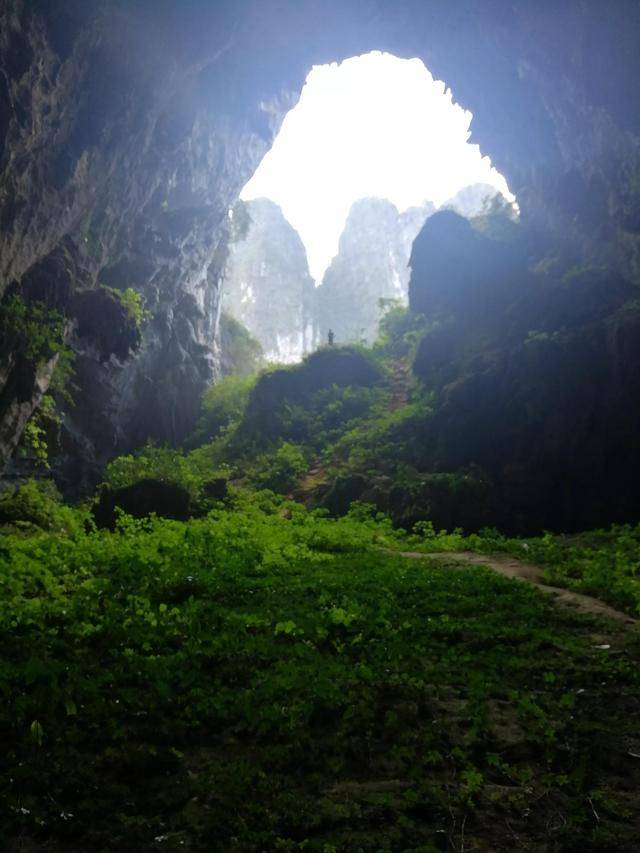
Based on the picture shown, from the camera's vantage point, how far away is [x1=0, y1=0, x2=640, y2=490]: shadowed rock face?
1677 cm

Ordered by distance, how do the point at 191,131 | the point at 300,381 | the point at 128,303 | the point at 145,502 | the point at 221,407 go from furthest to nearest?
the point at 221,407 < the point at 300,381 < the point at 191,131 < the point at 128,303 < the point at 145,502

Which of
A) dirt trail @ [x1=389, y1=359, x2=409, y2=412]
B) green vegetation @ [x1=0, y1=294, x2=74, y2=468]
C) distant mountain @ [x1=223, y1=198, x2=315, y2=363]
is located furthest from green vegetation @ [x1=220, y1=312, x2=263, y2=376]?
distant mountain @ [x1=223, y1=198, x2=315, y2=363]

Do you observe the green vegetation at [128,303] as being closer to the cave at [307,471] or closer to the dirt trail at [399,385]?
the cave at [307,471]

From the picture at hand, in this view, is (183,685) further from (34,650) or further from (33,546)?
(33,546)

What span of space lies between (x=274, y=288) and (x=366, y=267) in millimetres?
16565

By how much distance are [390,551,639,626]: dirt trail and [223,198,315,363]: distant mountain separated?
77.6m

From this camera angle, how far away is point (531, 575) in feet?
36.5

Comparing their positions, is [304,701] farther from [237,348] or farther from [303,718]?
[237,348]

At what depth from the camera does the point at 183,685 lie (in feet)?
17.7

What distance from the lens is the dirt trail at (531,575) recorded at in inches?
325

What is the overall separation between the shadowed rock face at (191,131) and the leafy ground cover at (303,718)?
12.9m

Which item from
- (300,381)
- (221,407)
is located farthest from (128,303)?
(221,407)

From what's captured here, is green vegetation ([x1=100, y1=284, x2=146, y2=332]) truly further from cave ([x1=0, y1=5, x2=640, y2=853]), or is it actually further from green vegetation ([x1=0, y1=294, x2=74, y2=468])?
green vegetation ([x1=0, y1=294, x2=74, y2=468])

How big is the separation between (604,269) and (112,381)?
26.6m
